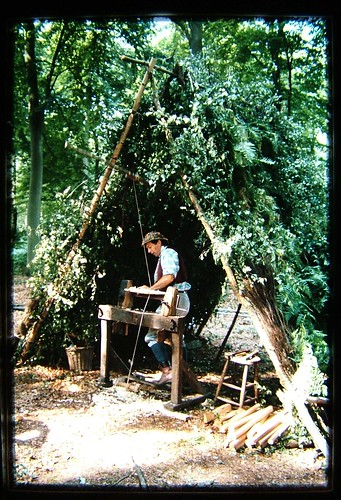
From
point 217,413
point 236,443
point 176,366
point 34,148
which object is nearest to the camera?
point 236,443

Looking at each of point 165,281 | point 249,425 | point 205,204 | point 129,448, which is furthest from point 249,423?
point 205,204

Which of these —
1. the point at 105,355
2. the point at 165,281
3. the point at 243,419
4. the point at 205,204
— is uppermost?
the point at 205,204

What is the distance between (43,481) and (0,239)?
247 centimetres

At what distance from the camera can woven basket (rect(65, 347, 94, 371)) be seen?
6.31 meters

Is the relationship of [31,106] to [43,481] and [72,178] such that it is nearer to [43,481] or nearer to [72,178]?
[72,178]

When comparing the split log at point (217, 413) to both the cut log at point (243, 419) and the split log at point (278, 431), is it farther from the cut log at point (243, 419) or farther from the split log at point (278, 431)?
the split log at point (278, 431)

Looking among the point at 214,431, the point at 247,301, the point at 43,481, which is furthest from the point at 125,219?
the point at 43,481

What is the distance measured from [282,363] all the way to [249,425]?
2.44 ft

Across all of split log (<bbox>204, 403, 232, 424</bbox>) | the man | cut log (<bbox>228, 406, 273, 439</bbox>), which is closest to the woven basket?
the man

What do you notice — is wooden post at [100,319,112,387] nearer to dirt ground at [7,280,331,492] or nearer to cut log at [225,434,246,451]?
dirt ground at [7,280,331,492]

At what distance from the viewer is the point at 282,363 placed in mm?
4488

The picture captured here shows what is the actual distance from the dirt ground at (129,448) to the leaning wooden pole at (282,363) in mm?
202

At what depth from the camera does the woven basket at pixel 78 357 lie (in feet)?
20.7

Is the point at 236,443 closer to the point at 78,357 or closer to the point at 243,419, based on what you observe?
the point at 243,419
